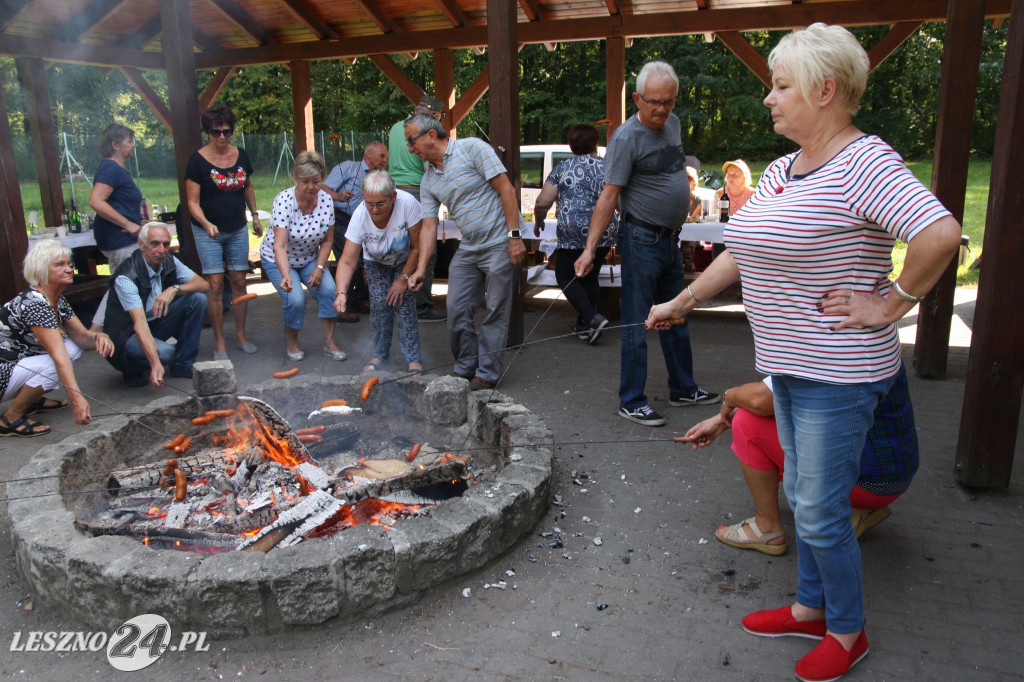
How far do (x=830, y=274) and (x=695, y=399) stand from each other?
10.4 feet

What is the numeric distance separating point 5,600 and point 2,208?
4.41 m

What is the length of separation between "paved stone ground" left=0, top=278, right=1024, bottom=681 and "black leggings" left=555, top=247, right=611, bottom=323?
2.60m

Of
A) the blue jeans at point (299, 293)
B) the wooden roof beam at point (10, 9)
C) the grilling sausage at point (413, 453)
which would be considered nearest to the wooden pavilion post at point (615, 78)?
the blue jeans at point (299, 293)

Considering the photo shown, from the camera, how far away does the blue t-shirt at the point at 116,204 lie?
6621 millimetres

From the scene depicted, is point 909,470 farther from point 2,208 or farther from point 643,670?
point 2,208

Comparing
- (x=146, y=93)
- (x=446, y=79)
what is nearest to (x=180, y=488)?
(x=446, y=79)

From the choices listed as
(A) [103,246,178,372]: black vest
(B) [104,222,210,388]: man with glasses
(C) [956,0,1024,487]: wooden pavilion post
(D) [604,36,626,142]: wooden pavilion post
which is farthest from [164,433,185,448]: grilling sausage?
(D) [604,36,626,142]: wooden pavilion post

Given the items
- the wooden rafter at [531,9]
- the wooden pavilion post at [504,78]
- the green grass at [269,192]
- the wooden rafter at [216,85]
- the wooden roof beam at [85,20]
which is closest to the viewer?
the wooden pavilion post at [504,78]

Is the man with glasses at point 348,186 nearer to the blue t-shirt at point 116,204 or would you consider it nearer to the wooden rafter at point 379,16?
the blue t-shirt at point 116,204

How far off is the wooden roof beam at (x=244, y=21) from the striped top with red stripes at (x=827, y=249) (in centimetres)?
996

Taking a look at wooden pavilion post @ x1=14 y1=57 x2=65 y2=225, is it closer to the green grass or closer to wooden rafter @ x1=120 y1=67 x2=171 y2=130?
wooden rafter @ x1=120 y1=67 x2=171 y2=130

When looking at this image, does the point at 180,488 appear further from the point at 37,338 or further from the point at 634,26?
the point at 634,26

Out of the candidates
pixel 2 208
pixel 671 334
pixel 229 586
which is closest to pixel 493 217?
pixel 671 334

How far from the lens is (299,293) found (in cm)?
649
